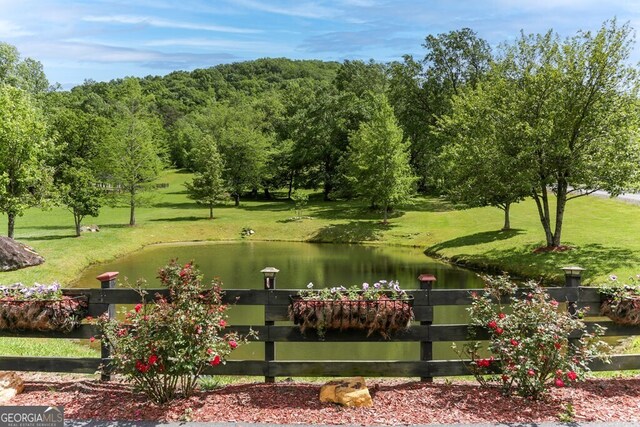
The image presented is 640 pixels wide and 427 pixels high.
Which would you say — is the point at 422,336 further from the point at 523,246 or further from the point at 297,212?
the point at 297,212

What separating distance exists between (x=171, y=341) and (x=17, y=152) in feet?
79.7

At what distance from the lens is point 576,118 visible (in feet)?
76.6

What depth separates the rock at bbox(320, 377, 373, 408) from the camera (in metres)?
6.01

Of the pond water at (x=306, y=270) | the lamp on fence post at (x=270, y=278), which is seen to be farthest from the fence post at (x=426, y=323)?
the pond water at (x=306, y=270)

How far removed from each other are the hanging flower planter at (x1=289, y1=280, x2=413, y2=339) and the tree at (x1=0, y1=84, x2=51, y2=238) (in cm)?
2349

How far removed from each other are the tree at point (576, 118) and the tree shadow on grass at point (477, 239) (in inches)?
224

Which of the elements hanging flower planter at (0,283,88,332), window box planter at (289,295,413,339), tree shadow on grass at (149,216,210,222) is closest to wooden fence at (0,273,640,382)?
hanging flower planter at (0,283,88,332)

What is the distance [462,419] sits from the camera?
5652 millimetres

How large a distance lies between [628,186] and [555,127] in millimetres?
4154

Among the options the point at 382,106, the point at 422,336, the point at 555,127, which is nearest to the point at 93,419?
the point at 422,336

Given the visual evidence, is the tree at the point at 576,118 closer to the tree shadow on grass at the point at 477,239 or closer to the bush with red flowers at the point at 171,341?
the tree shadow on grass at the point at 477,239

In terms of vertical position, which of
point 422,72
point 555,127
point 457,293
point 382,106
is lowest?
point 457,293

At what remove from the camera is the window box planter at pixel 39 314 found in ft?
21.8

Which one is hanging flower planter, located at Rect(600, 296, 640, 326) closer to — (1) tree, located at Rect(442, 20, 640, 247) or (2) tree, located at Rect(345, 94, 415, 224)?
(1) tree, located at Rect(442, 20, 640, 247)
